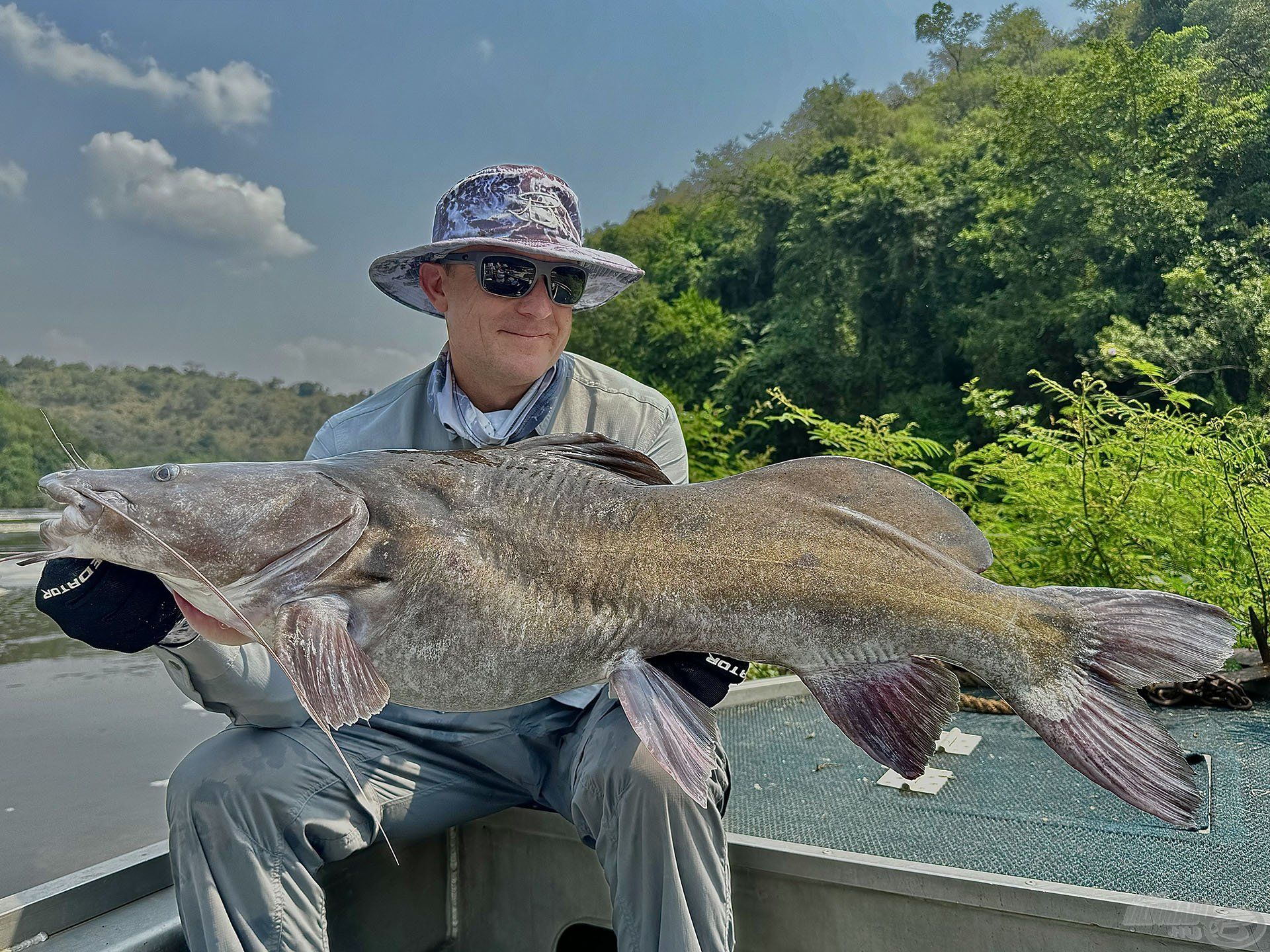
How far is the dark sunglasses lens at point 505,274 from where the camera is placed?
2.54 m

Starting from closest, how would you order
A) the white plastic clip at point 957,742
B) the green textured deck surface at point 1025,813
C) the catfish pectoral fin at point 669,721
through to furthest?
the catfish pectoral fin at point 669,721
the green textured deck surface at point 1025,813
the white plastic clip at point 957,742

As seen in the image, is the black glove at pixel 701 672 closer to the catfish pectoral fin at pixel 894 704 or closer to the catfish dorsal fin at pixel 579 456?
the catfish pectoral fin at pixel 894 704

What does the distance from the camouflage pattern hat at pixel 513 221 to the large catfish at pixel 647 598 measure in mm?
923

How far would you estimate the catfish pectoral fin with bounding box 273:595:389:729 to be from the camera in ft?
5.18

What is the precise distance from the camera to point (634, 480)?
194cm

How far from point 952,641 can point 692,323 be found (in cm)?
3411

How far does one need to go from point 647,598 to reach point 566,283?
1187 millimetres

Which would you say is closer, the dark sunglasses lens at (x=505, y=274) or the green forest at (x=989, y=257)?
the dark sunglasses lens at (x=505, y=274)

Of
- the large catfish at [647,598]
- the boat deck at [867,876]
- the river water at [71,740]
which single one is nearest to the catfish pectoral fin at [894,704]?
the large catfish at [647,598]

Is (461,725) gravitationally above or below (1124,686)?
below

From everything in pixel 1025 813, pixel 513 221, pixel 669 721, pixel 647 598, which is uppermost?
pixel 513 221

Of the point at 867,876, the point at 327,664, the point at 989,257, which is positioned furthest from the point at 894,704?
the point at 989,257

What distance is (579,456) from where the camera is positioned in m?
1.94

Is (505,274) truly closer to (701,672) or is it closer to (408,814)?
(701,672)
